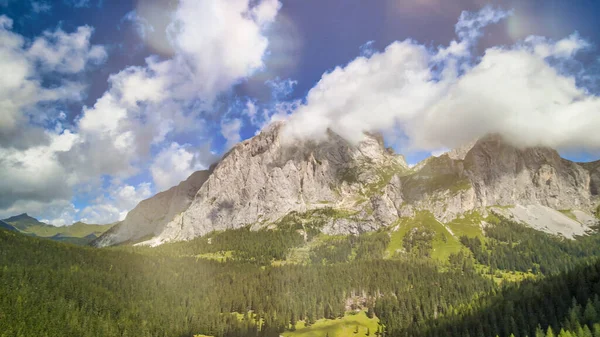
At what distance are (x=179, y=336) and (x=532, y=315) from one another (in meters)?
137

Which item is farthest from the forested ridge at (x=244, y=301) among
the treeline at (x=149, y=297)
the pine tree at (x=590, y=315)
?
the treeline at (x=149, y=297)

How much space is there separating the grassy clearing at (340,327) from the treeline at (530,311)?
3039cm

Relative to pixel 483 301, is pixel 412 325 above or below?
below

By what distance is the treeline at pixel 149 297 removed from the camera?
4871 inches

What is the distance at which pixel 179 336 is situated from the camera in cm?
14438

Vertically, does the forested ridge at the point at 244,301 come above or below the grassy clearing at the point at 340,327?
above

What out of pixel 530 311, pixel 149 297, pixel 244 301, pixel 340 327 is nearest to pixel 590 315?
pixel 530 311

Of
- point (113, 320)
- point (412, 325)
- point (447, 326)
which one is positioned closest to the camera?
point (447, 326)

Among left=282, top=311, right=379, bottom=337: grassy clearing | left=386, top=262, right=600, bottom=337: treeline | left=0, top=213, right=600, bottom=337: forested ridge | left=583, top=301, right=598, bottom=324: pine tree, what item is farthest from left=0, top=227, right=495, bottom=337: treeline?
left=583, top=301, right=598, bottom=324: pine tree

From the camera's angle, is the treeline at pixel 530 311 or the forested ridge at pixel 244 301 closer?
the treeline at pixel 530 311

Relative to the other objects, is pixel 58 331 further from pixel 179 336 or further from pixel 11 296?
pixel 179 336

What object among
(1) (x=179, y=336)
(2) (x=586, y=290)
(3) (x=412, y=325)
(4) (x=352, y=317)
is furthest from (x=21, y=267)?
(2) (x=586, y=290)

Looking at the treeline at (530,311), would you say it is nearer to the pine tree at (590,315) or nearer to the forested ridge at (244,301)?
the pine tree at (590,315)

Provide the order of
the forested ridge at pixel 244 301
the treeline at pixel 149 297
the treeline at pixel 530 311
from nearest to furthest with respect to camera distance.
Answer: the treeline at pixel 530 311 < the forested ridge at pixel 244 301 < the treeline at pixel 149 297
